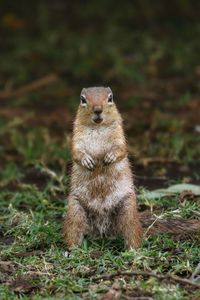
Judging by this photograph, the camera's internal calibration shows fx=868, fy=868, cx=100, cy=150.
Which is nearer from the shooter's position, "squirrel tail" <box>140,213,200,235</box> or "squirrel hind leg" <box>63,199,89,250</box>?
"squirrel hind leg" <box>63,199,89,250</box>

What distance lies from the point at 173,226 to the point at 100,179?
0.67 meters

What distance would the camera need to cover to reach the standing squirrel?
648cm

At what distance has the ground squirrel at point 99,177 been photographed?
6.46m

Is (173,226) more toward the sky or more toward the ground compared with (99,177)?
more toward the ground

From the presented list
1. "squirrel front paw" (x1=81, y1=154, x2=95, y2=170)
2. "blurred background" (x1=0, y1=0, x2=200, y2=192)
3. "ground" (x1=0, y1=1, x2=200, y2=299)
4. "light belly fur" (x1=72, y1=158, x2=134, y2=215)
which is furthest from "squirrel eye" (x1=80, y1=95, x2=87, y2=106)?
"blurred background" (x1=0, y1=0, x2=200, y2=192)

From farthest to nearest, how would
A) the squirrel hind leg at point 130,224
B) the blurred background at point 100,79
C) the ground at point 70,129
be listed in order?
the blurred background at point 100,79
the squirrel hind leg at point 130,224
the ground at point 70,129

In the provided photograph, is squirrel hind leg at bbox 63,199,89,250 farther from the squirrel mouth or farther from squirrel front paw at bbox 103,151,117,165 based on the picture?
Answer: the squirrel mouth

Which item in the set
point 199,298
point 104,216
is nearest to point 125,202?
point 104,216

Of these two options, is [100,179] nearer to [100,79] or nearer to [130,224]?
[130,224]

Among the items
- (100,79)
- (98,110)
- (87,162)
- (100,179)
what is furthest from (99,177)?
(100,79)

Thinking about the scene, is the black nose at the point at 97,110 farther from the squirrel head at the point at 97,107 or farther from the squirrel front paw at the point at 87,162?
the squirrel front paw at the point at 87,162

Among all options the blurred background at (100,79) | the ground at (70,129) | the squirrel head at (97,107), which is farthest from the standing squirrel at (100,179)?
the blurred background at (100,79)

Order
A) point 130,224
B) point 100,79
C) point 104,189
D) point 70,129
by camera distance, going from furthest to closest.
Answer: point 100,79 < point 70,129 < point 104,189 < point 130,224

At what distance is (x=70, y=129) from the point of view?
10.2 meters
